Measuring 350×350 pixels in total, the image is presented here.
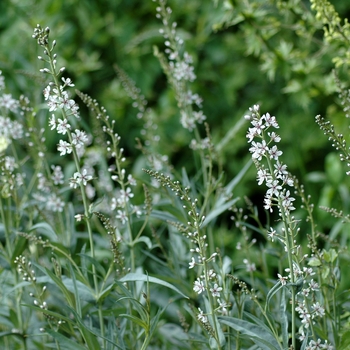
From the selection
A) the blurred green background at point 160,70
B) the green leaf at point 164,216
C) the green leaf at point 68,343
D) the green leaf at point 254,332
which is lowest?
the green leaf at point 254,332

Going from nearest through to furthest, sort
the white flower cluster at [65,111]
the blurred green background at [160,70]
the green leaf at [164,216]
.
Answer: the white flower cluster at [65,111] → the green leaf at [164,216] → the blurred green background at [160,70]

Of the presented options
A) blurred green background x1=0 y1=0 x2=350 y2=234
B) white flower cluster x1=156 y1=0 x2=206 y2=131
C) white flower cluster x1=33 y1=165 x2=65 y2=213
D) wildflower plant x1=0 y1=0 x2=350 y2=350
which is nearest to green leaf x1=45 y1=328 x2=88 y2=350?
wildflower plant x1=0 y1=0 x2=350 y2=350

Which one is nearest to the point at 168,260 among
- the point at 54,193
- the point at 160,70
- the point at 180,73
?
the point at 54,193

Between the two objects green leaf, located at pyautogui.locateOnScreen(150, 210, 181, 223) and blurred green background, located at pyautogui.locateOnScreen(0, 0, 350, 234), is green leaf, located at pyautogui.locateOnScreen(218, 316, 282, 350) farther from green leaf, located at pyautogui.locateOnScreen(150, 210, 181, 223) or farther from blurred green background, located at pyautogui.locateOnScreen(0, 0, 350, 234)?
blurred green background, located at pyautogui.locateOnScreen(0, 0, 350, 234)

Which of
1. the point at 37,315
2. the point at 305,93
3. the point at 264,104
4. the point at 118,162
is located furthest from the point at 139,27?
the point at 118,162

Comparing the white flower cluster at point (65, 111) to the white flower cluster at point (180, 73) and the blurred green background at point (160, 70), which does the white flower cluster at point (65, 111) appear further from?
the blurred green background at point (160, 70)

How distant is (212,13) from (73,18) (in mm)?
1111

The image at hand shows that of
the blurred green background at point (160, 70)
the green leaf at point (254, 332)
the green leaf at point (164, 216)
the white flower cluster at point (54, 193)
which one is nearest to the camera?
the green leaf at point (254, 332)

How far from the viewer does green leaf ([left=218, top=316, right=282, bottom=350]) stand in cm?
125

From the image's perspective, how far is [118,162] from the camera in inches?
62.6

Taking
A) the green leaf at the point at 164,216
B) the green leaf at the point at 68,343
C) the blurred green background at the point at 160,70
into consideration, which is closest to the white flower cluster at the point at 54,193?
the green leaf at the point at 164,216

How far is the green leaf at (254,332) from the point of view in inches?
49.3

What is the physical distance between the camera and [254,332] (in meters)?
1.29

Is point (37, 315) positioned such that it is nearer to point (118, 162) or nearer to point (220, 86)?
point (118, 162)
